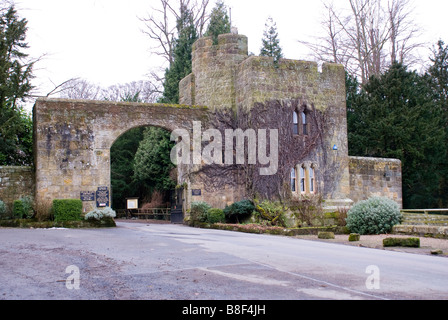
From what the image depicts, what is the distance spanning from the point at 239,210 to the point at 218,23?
15846mm

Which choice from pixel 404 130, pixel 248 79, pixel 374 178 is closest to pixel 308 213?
pixel 248 79

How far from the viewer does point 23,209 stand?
1881cm

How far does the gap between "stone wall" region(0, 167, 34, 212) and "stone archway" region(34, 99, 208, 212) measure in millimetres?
826

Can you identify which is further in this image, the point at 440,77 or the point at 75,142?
the point at 440,77

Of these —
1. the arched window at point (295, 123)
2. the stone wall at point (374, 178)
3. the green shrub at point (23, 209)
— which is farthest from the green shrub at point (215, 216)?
the stone wall at point (374, 178)

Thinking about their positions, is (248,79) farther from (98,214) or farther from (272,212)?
(98,214)

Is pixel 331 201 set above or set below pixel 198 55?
below

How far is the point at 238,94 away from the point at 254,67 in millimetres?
1544

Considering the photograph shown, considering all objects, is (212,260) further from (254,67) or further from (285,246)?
(254,67)

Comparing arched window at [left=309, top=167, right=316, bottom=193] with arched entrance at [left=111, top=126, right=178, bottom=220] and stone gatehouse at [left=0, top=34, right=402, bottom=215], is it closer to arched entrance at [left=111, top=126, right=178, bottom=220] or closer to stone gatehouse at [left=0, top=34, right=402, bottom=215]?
stone gatehouse at [left=0, top=34, right=402, bottom=215]

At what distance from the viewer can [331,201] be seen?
851 inches

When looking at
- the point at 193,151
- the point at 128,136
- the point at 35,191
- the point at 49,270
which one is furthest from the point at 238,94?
the point at 128,136

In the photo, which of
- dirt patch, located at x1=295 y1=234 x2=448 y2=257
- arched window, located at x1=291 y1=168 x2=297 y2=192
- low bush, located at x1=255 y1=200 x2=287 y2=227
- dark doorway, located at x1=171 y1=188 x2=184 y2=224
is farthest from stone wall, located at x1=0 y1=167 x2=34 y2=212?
dirt patch, located at x1=295 y1=234 x2=448 y2=257

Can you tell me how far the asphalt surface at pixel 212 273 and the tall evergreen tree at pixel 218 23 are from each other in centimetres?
2215
